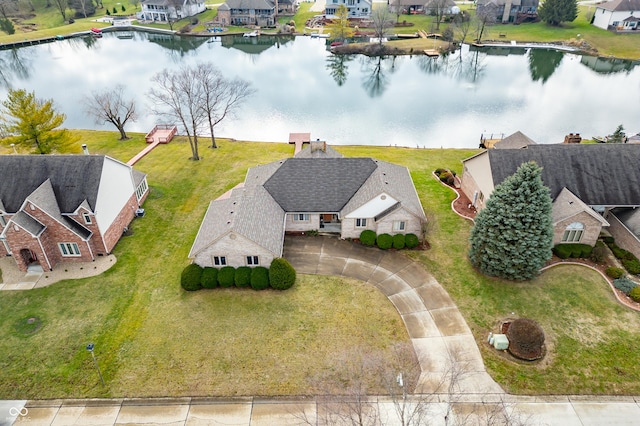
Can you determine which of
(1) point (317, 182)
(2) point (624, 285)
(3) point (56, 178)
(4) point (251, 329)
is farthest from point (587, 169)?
(3) point (56, 178)

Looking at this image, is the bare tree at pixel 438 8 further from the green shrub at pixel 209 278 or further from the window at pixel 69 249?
the window at pixel 69 249

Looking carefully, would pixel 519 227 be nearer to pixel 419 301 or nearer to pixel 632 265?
pixel 419 301

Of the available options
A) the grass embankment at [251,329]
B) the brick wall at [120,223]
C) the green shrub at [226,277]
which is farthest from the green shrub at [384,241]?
the brick wall at [120,223]

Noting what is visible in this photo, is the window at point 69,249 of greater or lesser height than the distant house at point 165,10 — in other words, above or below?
below

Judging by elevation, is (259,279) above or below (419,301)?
above

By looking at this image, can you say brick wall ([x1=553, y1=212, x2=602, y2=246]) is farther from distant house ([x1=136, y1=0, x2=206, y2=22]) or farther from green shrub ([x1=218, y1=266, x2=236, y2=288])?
distant house ([x1=136, y1=0, x2=206, y2=22])

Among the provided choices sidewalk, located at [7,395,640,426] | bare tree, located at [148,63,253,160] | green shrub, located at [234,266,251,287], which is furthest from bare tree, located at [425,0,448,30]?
sidewalk, located at [7,395,640,426]

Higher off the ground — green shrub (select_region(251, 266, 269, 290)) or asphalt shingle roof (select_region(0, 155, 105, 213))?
asphalt shingle roof (select_region(0, 155, 105, 213))
